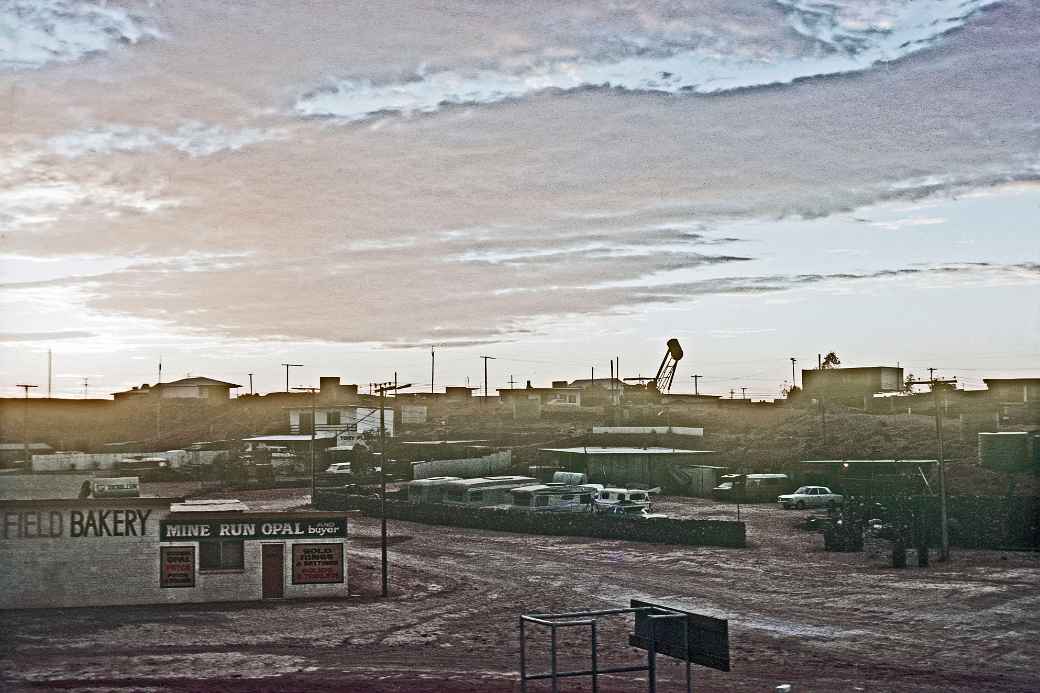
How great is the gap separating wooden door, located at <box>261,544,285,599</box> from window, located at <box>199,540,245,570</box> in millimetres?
800

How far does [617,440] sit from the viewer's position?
94.2m

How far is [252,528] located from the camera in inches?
1396

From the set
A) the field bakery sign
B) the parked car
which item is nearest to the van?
the parked car

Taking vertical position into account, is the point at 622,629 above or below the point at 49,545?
below

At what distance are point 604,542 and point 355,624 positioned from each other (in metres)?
20.9

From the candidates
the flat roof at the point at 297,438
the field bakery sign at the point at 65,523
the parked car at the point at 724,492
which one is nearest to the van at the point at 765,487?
the parked car at the point at 724,492

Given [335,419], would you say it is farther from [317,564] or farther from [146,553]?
[146,553]

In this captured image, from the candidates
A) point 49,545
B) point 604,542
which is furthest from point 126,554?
point 604,542

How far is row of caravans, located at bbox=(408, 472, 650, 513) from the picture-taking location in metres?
57.8

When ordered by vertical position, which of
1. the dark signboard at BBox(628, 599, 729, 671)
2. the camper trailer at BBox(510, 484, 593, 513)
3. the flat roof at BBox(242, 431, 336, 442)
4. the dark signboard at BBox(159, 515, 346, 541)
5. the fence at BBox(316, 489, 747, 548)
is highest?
the flat roof at BBox(242, 431, 336, 442)

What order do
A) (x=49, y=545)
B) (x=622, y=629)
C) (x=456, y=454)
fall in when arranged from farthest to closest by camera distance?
(x=456, y=454) < (x=49, y=545) < (x=622, y=629)

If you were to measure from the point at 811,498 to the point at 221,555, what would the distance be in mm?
38726

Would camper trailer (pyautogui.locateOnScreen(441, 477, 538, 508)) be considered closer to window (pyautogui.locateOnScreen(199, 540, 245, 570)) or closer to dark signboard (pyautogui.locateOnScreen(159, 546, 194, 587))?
window (pyautogui.locateOnScreen(199, 540, 245, 570))

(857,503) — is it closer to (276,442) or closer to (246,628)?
(246,628)
